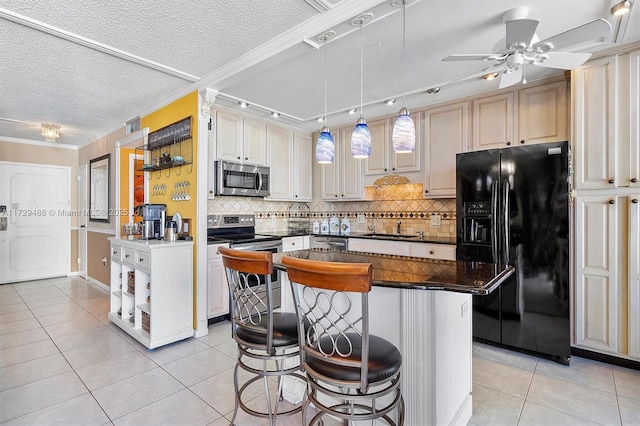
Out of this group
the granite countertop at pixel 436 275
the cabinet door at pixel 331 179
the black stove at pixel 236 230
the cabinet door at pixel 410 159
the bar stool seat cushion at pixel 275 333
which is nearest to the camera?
the granite countertop at pixel 436 275

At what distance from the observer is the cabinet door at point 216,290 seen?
3.36 m

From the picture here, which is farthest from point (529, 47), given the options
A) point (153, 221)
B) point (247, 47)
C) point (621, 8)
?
point (153, 221)

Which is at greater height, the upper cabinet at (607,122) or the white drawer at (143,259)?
the upper cabinet at (607,122)

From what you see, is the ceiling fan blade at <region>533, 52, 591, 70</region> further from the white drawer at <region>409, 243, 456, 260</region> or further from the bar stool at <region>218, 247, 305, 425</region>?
the bar stool at <region>218, 247, 305, 425</region>

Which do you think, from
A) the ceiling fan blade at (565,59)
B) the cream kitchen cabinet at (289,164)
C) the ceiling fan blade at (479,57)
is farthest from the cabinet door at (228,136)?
the ceiling fan blade at (565,59)

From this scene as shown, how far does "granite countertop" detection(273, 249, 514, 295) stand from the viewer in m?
1.27

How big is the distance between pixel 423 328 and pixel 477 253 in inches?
69.5

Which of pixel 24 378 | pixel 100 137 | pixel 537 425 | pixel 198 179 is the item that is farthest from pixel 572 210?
pixel 100 137

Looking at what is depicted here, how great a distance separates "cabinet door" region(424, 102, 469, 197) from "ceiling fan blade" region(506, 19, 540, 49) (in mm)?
1647

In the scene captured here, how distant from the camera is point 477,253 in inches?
116

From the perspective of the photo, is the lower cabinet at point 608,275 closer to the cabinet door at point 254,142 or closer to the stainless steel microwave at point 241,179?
the stainless steel microwave at point 241,179

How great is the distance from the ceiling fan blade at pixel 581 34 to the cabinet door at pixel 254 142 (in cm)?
312

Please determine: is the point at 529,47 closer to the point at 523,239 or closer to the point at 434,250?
the point at 523,239

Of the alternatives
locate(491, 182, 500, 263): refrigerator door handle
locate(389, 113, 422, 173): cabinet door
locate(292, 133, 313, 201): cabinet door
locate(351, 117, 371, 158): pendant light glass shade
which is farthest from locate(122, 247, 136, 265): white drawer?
locate(491, 182, 500, 263): refrigerator door handle
